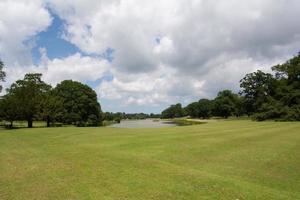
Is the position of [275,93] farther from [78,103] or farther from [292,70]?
[78,103]

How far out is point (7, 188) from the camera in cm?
1027

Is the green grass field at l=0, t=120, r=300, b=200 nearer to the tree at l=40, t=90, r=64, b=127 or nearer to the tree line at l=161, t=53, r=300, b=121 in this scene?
the tree at l=40, t=90, r=64, b=127

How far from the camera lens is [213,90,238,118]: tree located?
447 ft

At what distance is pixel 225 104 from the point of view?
138 metres

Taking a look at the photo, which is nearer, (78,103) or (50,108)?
(50,108)

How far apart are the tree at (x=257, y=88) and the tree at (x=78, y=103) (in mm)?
47413

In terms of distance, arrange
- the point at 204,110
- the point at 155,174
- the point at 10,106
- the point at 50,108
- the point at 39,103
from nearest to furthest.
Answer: the point at 155,174 < the point at 10,106 < the point at 39,103 < the point at 50,108 < the point at 204,110

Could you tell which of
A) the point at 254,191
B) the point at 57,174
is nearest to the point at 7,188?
the point at 57,174

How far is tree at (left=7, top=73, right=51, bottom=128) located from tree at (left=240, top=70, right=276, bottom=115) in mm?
61264

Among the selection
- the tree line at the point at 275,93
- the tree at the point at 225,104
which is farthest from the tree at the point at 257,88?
the tree at the point at 225,104

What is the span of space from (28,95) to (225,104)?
99.4m

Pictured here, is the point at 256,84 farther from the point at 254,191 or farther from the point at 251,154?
the point at 254,191

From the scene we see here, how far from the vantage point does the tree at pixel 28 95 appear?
5722 cm

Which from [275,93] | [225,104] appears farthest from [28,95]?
[225,104]
